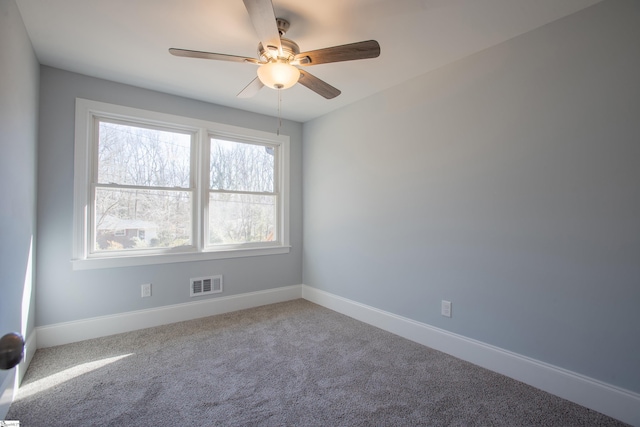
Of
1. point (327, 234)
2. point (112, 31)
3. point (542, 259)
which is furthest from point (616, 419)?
point (112, 31)

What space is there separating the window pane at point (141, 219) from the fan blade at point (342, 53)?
2.27m

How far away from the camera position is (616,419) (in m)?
1.79

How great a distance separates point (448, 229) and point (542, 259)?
2.34 ft

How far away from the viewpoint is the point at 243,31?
2.18 metres

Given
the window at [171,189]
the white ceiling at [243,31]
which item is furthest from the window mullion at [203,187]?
the white ceiling at [243,31]

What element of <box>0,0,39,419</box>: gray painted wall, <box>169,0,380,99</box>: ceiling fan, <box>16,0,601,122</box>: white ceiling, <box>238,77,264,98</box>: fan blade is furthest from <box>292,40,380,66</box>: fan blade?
<box>0,0,39,419</box>: gray painted wall

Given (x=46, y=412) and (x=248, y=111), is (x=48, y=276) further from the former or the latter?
(x=248, y=111)

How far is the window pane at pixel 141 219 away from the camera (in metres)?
3.05

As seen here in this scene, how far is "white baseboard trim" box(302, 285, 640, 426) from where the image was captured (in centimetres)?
180

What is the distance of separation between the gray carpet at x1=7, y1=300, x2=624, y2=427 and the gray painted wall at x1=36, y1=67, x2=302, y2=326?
36 centimetres

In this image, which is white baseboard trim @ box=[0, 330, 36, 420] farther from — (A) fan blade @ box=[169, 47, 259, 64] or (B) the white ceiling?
(B) the white ceiling

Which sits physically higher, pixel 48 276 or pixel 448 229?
pixel 448 229

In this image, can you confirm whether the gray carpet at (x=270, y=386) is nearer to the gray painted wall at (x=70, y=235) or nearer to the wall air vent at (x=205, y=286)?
the gray painted wall at (x=70, y=235)

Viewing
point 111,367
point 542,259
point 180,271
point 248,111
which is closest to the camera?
point 542,259
